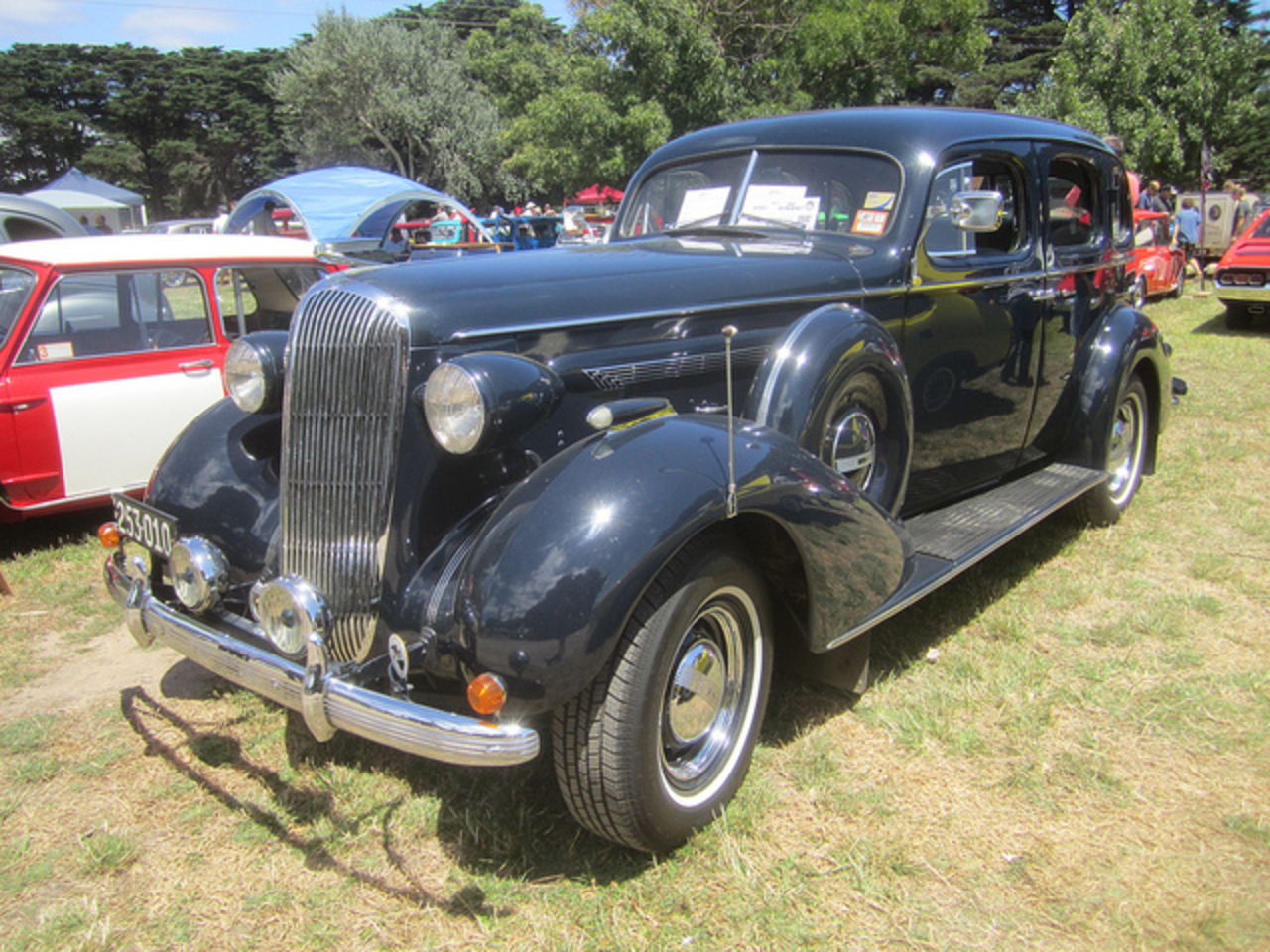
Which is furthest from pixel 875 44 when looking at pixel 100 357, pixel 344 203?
pixel 100 357

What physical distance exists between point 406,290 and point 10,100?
209ft

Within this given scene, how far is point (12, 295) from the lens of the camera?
473 cm

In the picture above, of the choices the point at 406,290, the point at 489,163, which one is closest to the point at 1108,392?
the point at 406,290

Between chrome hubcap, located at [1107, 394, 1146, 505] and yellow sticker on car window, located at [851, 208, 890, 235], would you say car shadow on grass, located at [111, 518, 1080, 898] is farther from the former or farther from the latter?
chrome hubcap, located at [1107, 394, 1146, 505]

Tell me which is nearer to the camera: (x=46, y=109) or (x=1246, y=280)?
(x=1246, y=280)

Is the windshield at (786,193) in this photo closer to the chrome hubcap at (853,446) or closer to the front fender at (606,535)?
the chrome hubcap at (853,446)

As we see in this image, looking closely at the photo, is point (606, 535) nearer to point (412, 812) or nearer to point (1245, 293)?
point (412, 812)

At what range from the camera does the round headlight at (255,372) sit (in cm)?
281

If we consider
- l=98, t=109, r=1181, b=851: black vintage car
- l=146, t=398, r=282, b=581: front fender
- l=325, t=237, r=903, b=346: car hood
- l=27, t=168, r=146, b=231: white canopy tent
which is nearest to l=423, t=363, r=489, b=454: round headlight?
l=98, t=109, r=1181, b=851: black vintage car

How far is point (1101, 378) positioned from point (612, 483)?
120 inches

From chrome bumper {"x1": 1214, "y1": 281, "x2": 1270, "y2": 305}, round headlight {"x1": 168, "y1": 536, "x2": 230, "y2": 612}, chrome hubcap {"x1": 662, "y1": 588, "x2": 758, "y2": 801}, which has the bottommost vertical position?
chrome hubcap {"x1": 662, "y1": 588, "x2": 758, "y2": 801}

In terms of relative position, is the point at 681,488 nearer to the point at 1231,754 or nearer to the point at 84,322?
the point at 1231,754

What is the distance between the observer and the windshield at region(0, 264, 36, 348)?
4602 mm

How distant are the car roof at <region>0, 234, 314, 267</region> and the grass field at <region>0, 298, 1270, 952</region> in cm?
218
